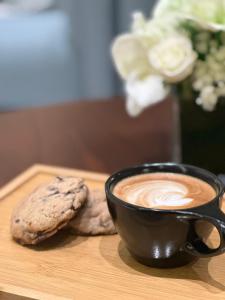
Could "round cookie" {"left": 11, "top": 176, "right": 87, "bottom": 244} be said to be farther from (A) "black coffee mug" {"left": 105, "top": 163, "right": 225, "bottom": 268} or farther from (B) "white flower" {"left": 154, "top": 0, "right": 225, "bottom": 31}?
(B) "white flower" {"left": 154, "top": 0, "right": 225, "bottom": 31}

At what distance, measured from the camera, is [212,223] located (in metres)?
0.56

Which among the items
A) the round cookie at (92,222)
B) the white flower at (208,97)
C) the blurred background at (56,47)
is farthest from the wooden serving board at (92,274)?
the blurred background at (56,47)

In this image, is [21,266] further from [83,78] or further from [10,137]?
[83,78]

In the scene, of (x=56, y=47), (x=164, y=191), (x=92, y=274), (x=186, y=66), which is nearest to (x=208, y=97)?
(x=186, y=66)

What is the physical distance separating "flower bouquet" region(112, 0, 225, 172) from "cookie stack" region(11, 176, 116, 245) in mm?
245

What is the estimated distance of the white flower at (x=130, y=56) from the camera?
0.89 m

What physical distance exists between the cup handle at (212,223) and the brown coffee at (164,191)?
0.04 meters

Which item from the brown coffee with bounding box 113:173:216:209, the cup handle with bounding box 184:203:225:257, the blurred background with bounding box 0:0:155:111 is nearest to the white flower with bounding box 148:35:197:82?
the brown coffee with bounding box 113:173:216:209

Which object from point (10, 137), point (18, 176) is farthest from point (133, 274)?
point (10, 137)

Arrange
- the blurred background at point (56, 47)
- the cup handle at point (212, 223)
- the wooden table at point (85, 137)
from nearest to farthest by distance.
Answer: the cup handle at point (212, 223), the wooden table at point (85, 137), the blurred background at point (56, 47)

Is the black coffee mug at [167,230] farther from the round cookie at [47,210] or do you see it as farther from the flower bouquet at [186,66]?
the flower bouquet at [186,66]

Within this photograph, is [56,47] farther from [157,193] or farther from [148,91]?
[157,193]

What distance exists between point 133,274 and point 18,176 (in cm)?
36

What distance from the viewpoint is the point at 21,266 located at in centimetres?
64
